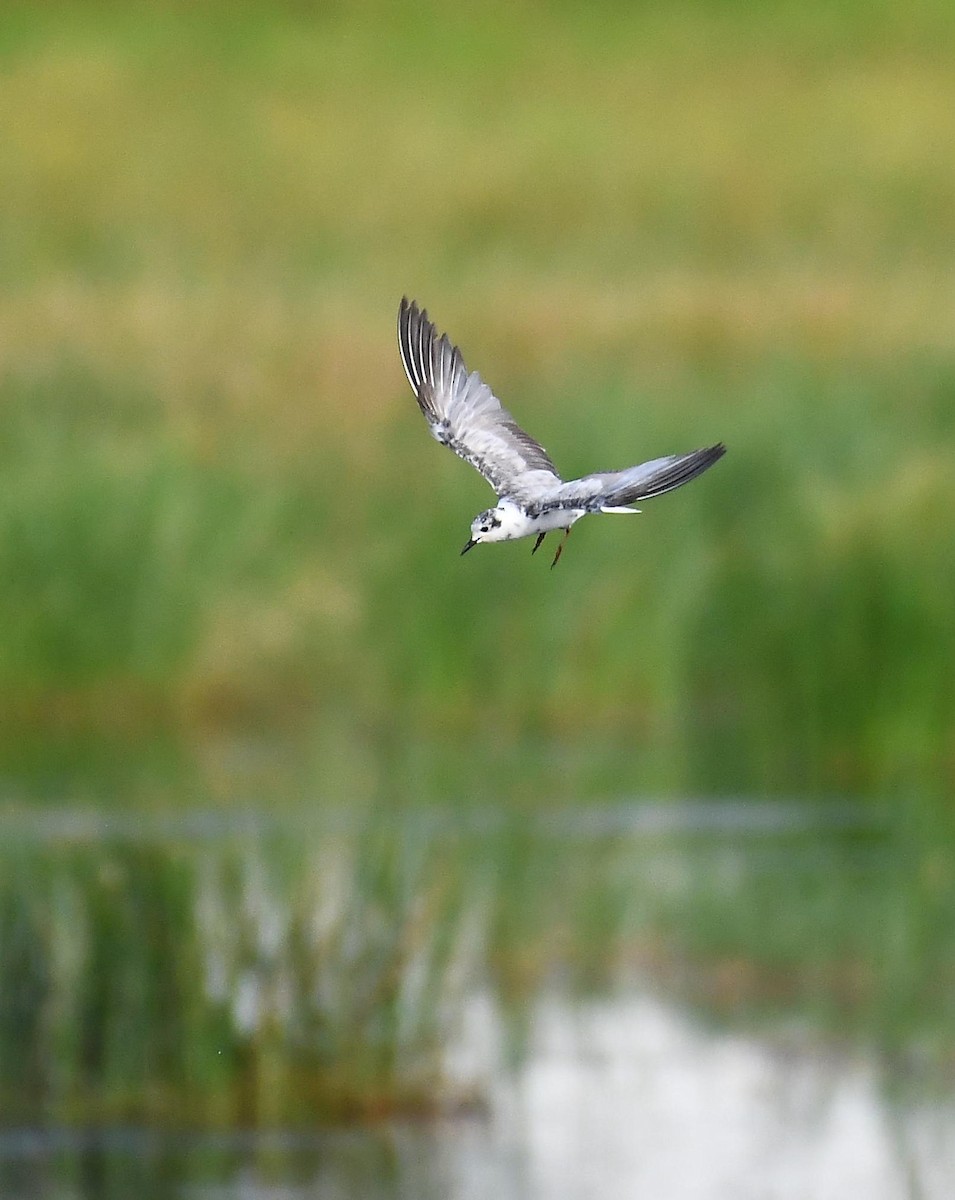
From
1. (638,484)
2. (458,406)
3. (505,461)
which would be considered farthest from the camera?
(458,406)

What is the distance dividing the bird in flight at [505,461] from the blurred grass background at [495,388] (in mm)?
8770

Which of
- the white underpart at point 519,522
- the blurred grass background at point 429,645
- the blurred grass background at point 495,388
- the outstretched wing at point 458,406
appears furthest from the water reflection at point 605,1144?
the white underpart at point 519,522

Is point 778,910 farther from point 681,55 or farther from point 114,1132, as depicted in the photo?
point 681,55

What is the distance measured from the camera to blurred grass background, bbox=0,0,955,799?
1822 centimetres

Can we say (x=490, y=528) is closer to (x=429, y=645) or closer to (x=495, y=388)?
(x=429, y=645)

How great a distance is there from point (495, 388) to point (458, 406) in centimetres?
1701

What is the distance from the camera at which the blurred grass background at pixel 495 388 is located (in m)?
18.2

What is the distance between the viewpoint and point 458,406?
327 inches

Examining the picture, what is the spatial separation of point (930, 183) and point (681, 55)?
7.84 metres

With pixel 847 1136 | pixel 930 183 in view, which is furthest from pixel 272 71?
pixel 847 1136

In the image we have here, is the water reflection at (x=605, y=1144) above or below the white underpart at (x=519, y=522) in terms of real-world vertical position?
above

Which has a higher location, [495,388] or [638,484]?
[495,388]

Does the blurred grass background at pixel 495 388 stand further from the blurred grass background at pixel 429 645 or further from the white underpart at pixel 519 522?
the white underpart at pixel 519 522

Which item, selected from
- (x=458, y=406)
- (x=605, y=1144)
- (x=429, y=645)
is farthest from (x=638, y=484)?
(x=429, y=645)
